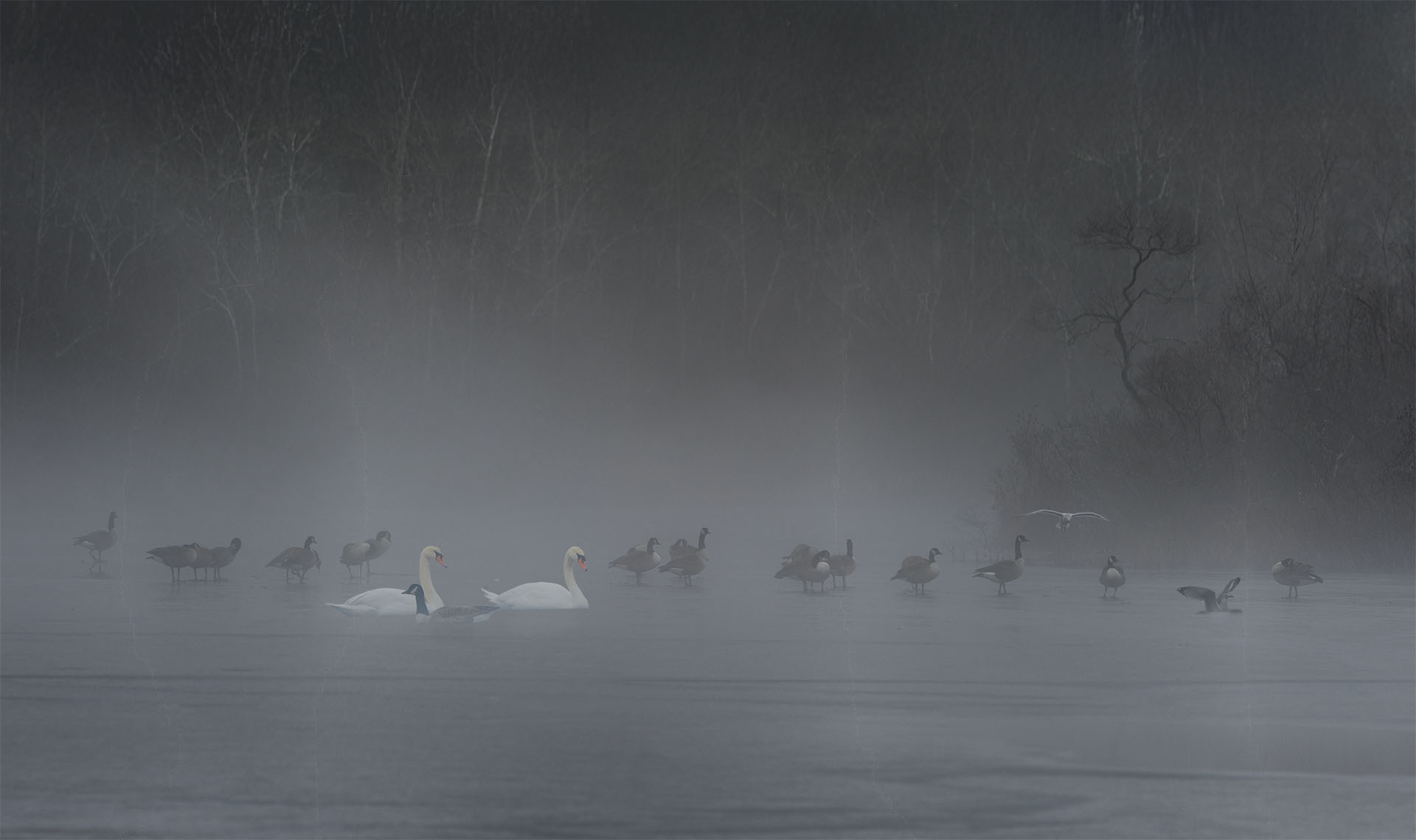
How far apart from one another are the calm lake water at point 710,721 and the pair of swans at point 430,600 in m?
0.13

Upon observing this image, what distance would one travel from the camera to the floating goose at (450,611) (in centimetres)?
1152

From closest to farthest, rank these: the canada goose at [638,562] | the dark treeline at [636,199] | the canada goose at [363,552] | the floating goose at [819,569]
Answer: the floating goose at [819,569] → the canada goose at [363,552] → the canada goose at [638,562] → the dark treeline at [636,199]

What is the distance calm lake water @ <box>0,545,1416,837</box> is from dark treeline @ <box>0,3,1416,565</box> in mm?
13996

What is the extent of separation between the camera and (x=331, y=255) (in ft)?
105

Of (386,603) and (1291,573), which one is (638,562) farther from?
(1291,573)

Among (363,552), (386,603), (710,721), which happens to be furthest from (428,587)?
(710,721)

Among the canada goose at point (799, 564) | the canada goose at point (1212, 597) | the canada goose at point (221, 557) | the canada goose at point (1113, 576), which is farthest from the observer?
the canada goose at point (221, 557)

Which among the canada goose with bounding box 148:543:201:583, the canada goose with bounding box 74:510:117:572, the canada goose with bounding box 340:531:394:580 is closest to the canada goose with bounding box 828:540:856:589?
the canada goose with bounding box 340:531:394:580

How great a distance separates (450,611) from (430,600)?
451 millimetres

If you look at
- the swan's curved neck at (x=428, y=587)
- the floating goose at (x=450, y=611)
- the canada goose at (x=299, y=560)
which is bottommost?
the floating goose at (x=450, y=611)

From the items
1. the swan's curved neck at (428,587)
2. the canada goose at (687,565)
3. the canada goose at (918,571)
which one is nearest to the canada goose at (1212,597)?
the canada goose at (918,571)

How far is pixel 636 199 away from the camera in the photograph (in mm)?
35688

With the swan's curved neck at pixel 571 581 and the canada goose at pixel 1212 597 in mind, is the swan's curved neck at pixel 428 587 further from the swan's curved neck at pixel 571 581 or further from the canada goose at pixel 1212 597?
the canada goose at pixel 1212 597

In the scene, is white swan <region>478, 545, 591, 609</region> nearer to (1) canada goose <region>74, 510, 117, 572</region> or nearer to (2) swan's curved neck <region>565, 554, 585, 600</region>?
(2) swan's curved neck <region>565, 554, 585, 600</region>
